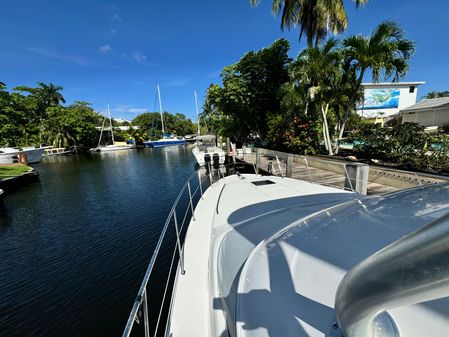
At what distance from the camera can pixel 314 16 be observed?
11617mm

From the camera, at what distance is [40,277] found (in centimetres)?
514

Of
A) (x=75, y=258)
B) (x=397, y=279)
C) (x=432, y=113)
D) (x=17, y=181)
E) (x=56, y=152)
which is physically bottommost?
(x=75, y=258)

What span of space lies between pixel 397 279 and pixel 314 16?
1459 centimetres

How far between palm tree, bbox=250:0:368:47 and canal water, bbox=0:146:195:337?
11.6 m

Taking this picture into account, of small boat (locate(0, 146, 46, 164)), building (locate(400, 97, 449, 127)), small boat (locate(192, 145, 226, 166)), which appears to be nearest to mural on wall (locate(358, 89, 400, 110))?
building (locate(400, 97, 449, 127))

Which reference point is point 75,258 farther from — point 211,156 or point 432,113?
point 432,113

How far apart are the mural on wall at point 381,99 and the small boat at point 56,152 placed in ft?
166

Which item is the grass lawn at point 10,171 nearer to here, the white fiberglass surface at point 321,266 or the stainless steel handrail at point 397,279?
the white fiberglass surface at point 321,266

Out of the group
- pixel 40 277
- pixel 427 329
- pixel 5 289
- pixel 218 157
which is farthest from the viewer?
pixel 218 157

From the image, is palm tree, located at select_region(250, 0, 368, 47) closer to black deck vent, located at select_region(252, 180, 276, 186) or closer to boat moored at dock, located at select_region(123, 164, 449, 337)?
black deck vent, located at select_region(252, 180, 276, 186)

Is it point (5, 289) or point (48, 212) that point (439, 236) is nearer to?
point (5, 289)

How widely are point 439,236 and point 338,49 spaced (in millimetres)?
12206

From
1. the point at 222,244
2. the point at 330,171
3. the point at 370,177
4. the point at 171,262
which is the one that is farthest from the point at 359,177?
the point at 171,262

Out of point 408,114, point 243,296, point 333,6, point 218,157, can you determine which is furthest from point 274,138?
point 408,114
